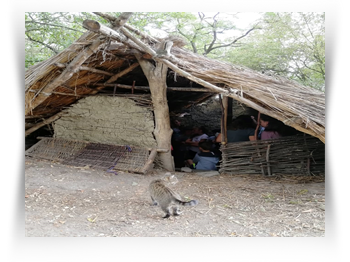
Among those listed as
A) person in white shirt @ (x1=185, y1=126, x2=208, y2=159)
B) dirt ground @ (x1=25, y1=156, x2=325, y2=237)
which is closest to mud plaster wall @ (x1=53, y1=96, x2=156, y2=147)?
dirt ground @ (x1=25, y1=156, x2=325, y2=237)

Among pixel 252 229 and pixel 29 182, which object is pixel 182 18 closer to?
pixel 29 182

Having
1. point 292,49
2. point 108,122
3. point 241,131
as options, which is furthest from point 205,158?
point 292,49

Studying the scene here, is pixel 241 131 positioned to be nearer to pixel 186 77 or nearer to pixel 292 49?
pixel 186 77

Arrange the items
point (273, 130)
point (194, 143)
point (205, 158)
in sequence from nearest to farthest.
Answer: point (273, 130) → point (205, 158) → point (194, 143)

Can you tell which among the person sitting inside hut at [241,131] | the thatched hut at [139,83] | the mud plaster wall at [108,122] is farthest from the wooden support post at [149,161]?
the person sitting inside hut at [241,131]

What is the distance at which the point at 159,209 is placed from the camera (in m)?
3.92

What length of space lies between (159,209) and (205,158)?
10.4ft

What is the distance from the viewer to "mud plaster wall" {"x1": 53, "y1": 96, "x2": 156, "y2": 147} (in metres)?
6.43

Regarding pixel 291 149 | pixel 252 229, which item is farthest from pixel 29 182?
pixel 291 149

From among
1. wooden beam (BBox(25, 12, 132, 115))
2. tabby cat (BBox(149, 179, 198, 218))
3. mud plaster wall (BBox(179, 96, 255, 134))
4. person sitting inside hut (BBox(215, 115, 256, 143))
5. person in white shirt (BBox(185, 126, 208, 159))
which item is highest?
wooden beam (BBox(25, 12, 132, 115))

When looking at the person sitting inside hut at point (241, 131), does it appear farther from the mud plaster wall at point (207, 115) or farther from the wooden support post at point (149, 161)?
the mud plaster wall at point (207, 115)

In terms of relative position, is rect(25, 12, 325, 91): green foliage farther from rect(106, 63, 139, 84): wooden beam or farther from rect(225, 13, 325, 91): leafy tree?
rect(106, 63, 139, 84): wooden beam

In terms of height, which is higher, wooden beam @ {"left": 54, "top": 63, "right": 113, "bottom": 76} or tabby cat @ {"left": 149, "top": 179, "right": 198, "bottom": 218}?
wooden beam @ {"left": 54, "top": 63, "right": 113, "bottom": 76}

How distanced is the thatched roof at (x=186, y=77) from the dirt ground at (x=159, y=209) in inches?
47.0
